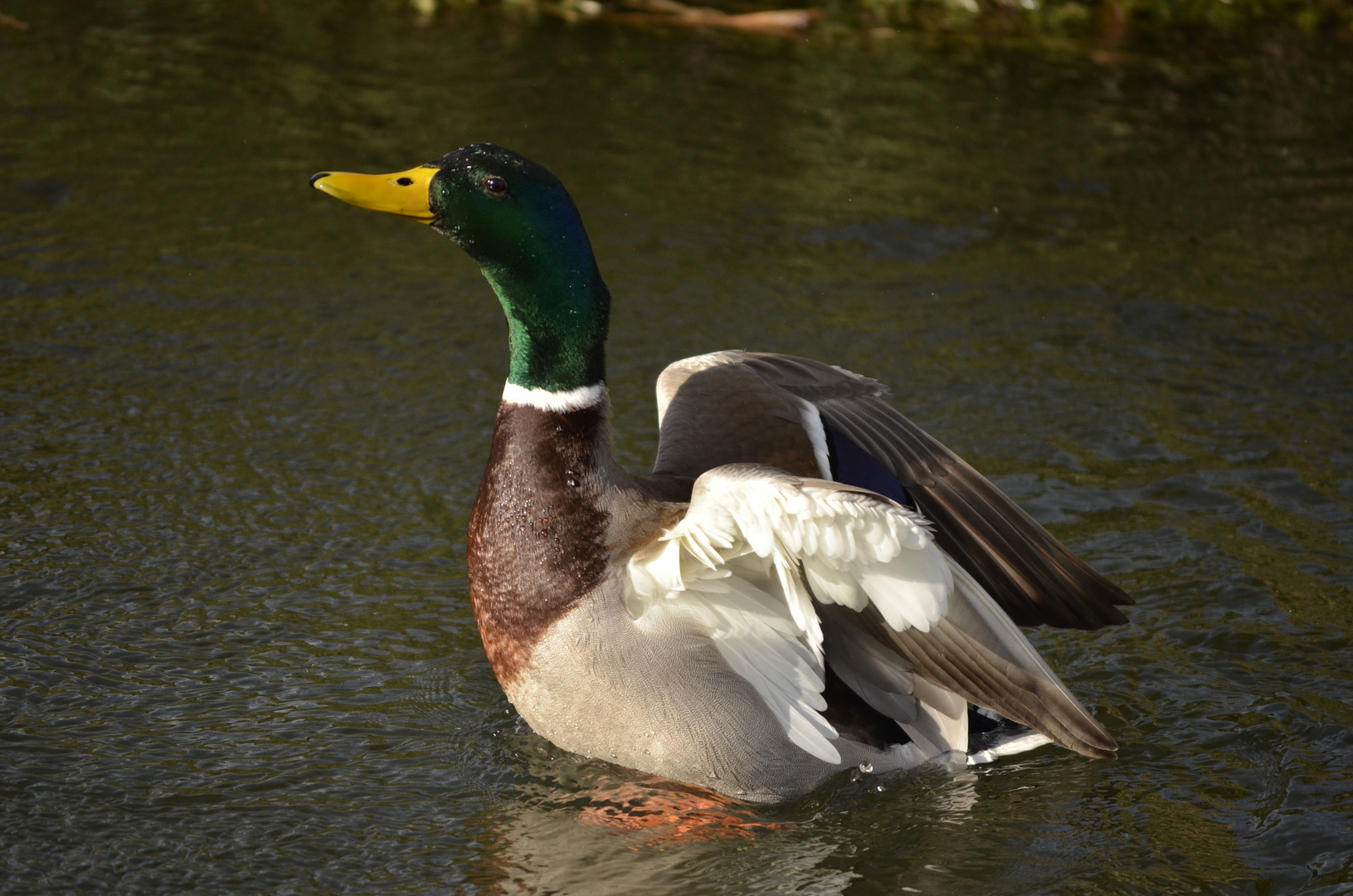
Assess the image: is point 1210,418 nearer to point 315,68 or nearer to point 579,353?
point 579,353

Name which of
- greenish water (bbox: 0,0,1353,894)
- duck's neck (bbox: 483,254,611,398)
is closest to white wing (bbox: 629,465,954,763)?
greenish water (bbox: 0,0,1353,894)

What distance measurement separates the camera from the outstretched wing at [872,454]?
4.12m

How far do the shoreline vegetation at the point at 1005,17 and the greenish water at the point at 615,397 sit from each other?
16.3 inches

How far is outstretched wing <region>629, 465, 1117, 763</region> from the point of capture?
3.28 meters

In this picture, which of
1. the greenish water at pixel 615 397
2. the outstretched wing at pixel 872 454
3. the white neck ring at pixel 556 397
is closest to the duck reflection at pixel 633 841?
the greenish water at pixel 615 397

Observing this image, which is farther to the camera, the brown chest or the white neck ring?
the white neck ring

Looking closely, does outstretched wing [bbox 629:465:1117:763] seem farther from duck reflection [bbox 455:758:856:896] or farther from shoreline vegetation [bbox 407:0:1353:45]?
shoreline vegetation [bbox 407:0:1353:45]

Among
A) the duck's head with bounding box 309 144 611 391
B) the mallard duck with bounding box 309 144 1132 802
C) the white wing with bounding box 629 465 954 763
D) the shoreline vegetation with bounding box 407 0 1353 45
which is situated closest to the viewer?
the white wing with bounding box 629 465 954 763

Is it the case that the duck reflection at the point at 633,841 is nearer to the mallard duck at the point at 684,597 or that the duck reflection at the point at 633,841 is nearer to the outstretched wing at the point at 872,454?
the mallard duck at the point at 684,597

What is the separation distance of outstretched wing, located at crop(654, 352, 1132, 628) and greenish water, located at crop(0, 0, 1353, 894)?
52 centimetres

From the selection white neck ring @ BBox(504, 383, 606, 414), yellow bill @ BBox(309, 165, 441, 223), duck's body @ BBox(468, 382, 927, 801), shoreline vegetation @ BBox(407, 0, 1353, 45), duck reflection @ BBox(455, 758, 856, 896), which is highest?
shoreline vegetation @ BBox(407, 0, 1353, 45)

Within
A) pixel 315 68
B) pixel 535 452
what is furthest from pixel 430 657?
pixel 315 68

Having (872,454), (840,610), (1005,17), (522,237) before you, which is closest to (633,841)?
(840,610)

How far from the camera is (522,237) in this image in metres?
3.96
